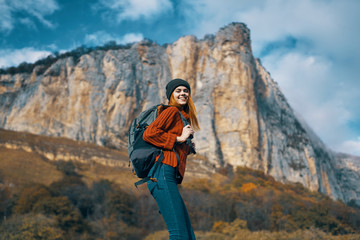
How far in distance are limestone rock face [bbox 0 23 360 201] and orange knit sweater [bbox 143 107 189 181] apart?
61.7 metres

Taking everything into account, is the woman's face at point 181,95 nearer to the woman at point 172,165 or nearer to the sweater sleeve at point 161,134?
the woman at point 172,165

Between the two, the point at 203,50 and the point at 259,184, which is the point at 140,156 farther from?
the point at 203,50

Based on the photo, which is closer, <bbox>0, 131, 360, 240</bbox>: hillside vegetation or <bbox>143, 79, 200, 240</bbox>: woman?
<bbox>143, 79, 200, 240</bbox>: woman

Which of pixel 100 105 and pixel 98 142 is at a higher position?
pixel 100 105

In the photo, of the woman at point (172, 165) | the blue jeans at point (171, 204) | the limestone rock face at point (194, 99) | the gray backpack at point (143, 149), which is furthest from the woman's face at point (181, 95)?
the limestone rock face at point (194, 99)

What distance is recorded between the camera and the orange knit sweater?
2301 millimetres

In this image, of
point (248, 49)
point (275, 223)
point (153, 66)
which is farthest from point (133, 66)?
point (275, 223)

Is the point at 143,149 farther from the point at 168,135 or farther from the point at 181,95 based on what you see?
the point at 181,95

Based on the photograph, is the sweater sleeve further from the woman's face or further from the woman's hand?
the woman's face

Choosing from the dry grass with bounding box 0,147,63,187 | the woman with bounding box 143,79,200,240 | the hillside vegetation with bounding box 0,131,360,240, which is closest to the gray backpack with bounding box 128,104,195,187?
the woman with bounding box 143,79,200,240

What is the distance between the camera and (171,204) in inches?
83.4

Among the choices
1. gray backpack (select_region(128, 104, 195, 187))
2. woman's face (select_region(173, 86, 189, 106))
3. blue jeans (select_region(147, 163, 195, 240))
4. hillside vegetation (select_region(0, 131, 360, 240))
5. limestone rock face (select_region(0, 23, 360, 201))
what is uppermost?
limestone rock face (select_region(0, 23, 360, 201))

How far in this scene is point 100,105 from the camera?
66875mm

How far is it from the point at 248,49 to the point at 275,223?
170ft
